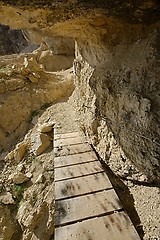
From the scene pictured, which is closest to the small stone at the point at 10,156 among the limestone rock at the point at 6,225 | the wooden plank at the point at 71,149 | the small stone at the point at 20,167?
the small stone at the point at 20,167

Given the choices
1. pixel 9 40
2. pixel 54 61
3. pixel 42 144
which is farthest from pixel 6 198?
pixel 9 40

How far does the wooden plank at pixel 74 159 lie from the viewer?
1.60 meters

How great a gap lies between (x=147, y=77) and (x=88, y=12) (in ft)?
1.63

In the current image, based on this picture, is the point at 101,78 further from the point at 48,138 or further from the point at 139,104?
the point at 48,138

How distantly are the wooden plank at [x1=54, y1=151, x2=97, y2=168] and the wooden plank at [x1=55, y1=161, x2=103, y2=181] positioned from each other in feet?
0.18

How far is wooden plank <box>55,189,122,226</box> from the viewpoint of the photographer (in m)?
1.08

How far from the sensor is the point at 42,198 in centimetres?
214

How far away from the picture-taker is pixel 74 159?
164 centimetres

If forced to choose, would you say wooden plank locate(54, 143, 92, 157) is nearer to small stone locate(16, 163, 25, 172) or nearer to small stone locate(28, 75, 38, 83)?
small stone locate(16, 163, 25, 172)

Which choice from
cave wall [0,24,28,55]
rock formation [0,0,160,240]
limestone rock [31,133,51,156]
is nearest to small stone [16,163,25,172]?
limestone rock [31,133,51,156]

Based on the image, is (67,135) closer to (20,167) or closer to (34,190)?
(34,190)

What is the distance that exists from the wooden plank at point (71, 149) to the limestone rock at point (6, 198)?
1.09 m

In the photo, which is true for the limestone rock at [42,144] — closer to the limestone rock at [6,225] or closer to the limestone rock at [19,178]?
the limestone rock at [19,178]

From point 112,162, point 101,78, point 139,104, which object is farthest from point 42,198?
point 139,104
